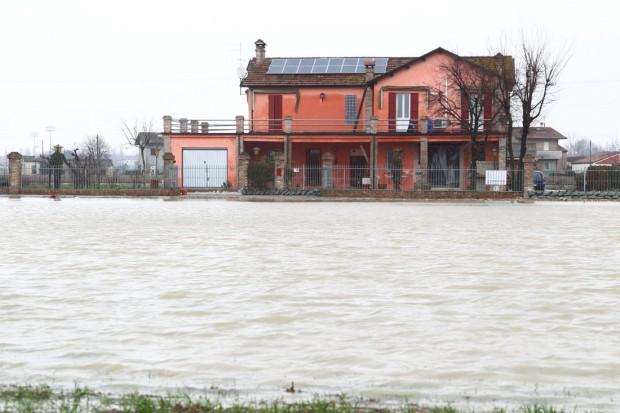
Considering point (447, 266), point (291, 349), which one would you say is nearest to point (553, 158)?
point (447, 266)

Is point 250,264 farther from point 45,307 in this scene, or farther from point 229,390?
point 229,390

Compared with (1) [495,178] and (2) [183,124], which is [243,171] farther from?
(1) [495,178]

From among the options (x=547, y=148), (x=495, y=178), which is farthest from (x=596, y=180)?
(x=547, y=148)

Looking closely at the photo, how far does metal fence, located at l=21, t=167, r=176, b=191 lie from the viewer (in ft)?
151

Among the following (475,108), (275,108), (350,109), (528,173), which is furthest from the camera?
(350,109)

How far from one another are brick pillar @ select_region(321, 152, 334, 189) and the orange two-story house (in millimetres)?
59

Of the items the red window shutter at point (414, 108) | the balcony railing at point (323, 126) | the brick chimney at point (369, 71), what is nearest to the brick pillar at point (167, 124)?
the balcony railing at point (323, 126)

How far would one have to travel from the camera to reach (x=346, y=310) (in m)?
8.72

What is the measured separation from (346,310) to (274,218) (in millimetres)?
16448

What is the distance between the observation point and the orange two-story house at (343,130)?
46.8m

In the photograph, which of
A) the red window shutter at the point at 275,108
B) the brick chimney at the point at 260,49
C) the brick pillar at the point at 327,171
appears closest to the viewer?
the brick pillar at the point at 327,171

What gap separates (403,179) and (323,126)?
23.3 feet

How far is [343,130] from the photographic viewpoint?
50.8 meters

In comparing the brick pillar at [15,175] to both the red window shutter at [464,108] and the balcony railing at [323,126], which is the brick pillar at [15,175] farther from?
the red window shutter at [464,108]
